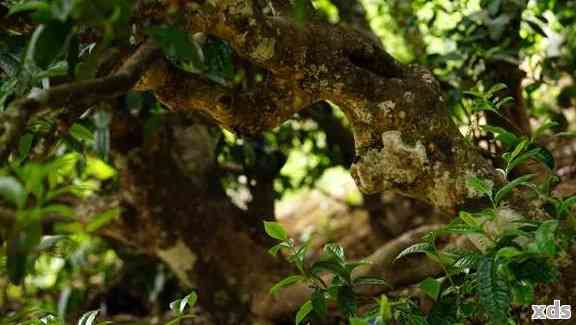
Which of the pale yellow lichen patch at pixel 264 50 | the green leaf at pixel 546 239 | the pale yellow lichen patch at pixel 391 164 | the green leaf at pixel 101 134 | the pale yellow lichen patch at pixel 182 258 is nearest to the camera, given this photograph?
the green leaf at pixel 546 239

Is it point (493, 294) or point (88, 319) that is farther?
point (88, 319)

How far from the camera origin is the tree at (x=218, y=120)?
96cm

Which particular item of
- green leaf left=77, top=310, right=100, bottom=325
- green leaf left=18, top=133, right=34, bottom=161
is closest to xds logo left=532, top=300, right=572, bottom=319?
→ green leaf left=77, top=310, right=100, bottom=325

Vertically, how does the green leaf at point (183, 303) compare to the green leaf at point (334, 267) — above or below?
below

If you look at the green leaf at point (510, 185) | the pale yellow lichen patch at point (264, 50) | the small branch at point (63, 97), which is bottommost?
the green leaf at point (510, 185)

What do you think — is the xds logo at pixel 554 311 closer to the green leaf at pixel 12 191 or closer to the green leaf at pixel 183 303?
the green leaf at pixel 183 303

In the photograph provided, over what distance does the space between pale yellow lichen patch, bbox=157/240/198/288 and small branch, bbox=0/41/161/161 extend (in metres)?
1.25

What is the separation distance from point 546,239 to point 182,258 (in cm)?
144

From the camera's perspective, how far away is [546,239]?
104 centimetres

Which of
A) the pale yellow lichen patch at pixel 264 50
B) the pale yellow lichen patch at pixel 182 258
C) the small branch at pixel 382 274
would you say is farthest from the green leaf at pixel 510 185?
the pale yellow lichen patch at pixel 182 258

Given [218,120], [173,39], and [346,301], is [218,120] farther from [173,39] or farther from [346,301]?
[173,39]

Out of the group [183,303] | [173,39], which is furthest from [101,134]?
[173,39]

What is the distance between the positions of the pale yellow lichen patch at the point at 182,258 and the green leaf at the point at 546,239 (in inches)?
54.8

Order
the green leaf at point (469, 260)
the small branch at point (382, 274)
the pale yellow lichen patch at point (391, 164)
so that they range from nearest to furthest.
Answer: the green leaf at point (469, 260), the pale yellow lichen patch at point (391, 164), the small branch at point (382, 274)
